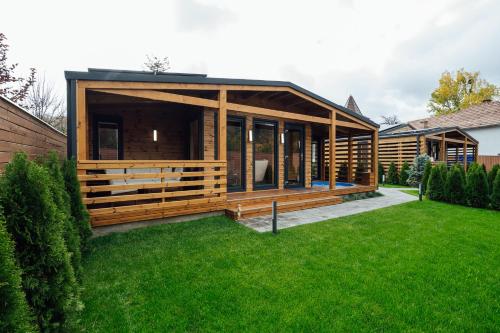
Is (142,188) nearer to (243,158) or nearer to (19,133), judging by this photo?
(19,133)

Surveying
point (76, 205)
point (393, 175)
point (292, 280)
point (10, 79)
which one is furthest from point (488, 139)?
point (10, 79)

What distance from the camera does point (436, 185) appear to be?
27.1 ft

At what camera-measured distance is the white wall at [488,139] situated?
19.8 metres

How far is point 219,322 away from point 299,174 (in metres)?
7.03

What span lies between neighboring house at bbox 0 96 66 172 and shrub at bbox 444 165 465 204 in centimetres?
1064

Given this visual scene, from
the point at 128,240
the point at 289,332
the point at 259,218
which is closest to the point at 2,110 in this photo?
the point at 128,240

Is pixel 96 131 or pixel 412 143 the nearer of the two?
pixel 96 131

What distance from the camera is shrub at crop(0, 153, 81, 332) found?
5.75 ft

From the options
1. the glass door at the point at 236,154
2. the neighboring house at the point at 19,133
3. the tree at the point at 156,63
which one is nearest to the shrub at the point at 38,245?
the neighboring house at the point at 19,133

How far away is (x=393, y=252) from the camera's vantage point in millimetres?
3693

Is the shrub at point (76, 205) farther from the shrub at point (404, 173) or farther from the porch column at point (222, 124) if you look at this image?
the shrub at point (404, 173)

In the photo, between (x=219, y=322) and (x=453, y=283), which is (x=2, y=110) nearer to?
(x=219, y=322)

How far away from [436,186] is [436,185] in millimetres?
35

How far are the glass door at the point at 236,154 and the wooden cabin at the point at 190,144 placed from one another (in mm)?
29
